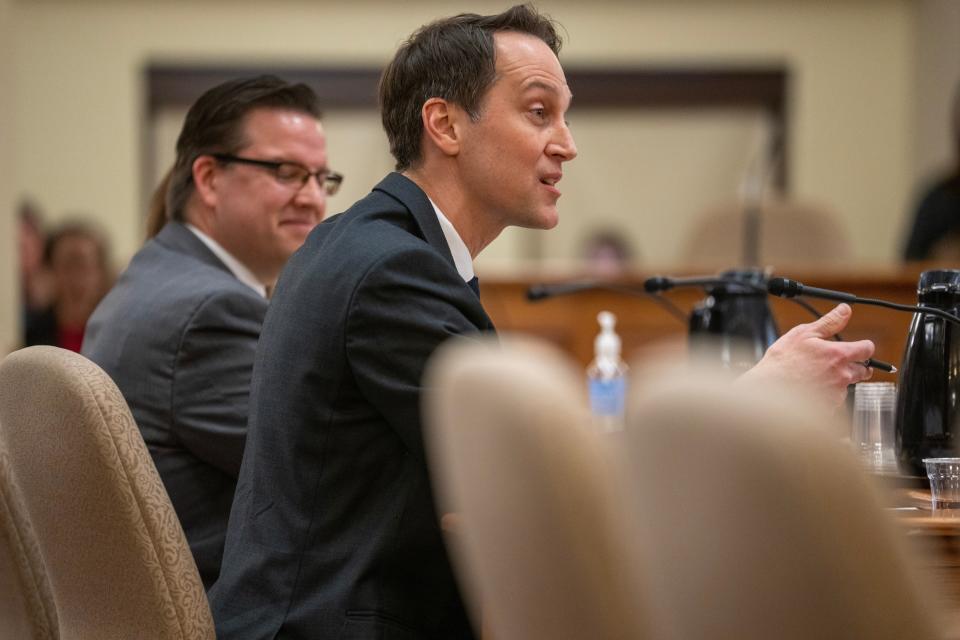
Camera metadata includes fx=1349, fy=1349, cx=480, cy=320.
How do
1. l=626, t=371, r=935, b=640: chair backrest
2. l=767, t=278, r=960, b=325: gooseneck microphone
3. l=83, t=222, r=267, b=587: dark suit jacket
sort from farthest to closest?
l=83, t=222, r=267, b=587: dark suit jacket < l=767, t=278, r=960, b=325: gooseneck microphone < l=626, t=371, r=935, b=640: chair backrest

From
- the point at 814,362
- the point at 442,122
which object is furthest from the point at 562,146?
the point at 814,362

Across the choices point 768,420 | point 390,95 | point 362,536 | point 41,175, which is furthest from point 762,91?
point 768,420

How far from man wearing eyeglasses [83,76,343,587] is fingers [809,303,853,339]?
2.86ft

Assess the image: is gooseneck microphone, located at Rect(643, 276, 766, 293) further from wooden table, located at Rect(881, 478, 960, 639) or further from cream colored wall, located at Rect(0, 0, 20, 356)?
cream colored wall, located at Rect(0, 0, 20, 356)

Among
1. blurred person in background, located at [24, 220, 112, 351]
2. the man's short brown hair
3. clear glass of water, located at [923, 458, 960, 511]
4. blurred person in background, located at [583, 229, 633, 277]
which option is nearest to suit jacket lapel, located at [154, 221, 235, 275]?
the man's short brown hair

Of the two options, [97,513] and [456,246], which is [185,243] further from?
[97,513]

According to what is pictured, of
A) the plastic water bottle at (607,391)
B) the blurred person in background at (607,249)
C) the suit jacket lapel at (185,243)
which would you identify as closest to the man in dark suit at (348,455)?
the suit jacket lapel at (185,243)

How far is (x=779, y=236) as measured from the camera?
5.51 m

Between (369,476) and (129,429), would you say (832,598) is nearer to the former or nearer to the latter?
(369,476)

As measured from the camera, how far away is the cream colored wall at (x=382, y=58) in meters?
8.23

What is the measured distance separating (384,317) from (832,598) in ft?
2.40

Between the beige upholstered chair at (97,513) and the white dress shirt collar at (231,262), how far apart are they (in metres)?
0.85

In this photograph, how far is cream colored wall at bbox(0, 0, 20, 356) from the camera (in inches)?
207

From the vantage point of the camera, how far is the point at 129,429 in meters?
1.54
